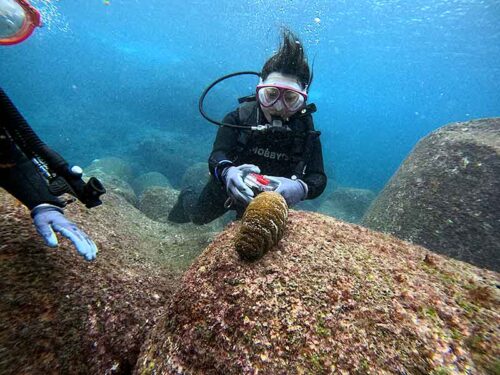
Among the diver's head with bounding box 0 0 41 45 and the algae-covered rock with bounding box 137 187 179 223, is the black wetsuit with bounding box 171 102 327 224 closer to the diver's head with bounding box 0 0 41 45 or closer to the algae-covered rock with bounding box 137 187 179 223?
the diver's head with bounding box 0 0 41 45

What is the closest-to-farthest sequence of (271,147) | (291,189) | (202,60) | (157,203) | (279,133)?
(291,189), (279,133), (271,147), (157,203), (202,60)

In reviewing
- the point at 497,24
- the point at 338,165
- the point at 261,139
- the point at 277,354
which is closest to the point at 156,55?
the point at 338,165

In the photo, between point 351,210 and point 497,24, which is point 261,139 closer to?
point 351,210

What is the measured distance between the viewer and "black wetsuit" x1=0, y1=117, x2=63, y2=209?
2027 mm

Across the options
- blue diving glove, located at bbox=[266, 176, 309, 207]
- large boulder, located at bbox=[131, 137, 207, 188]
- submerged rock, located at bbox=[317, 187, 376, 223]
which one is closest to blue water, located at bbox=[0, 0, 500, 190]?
large boulder, located at bbox=[131, 137, 207, 188]

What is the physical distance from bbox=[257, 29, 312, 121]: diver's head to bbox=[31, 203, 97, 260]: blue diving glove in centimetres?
297

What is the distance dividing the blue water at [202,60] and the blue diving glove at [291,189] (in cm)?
1403

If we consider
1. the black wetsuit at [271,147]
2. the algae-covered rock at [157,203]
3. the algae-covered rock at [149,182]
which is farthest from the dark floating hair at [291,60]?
the algae-covered rock at [149,182]

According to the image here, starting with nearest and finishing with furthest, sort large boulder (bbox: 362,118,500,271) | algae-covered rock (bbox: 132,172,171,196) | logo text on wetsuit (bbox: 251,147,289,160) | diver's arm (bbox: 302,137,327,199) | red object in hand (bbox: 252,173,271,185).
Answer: red object in hand (bbox: 252,173,271,185) → diver's arm (bbox: 302,137,327,199) → logo text on wetsuit (bbox: 251,147,289,160) → large boulder (bbox: 362,118,500,271) → algae-covered rock (bbox: 132,172,171,196)

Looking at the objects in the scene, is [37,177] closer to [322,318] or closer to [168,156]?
[322,318]

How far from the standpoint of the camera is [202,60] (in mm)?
42562

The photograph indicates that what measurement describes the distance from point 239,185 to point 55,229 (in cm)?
177

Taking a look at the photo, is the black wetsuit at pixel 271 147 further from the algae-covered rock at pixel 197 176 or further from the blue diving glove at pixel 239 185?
the algae-covered rock at pixel 197 176

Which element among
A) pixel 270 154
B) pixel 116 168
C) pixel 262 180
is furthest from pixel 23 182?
pixel 116 168
